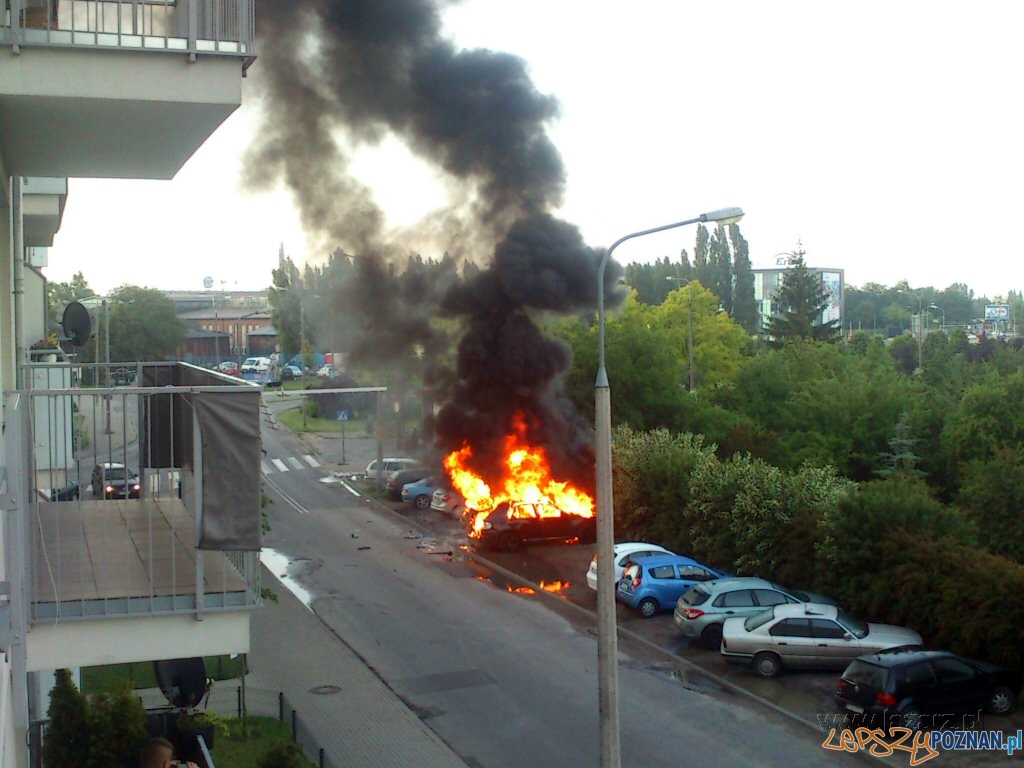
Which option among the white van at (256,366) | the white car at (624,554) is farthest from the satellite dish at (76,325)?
the white van at (256,366)

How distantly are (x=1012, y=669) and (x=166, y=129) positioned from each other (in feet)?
41.1

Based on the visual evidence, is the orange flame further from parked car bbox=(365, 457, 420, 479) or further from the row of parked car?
parked car bbox=(365, 457, 420, 479)

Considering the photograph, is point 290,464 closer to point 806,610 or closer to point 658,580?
point 658,580

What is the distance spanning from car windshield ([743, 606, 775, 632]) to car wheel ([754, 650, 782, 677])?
40 cm

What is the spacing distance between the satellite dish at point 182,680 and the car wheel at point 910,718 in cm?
844

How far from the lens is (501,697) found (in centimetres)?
1396

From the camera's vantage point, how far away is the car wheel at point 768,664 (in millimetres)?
14688

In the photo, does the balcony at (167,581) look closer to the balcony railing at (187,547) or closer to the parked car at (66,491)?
the balcony railing at (187,547)

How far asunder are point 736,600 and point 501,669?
13.5 feet

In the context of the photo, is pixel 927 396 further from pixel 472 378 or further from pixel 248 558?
pixel 248 558

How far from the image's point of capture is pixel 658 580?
60.2 feet

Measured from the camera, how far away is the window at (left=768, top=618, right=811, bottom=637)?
14781mm

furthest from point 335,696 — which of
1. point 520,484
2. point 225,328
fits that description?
point 225,328

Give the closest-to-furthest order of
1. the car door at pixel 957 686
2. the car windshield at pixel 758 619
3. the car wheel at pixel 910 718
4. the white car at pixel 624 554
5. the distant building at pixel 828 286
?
the car wheel at pixel 910 718 < the car door at pixel 957 686 < the car windshield at pixel 758 619 < the white car at pixel 624 554 < the distant building at pixel 828 286
